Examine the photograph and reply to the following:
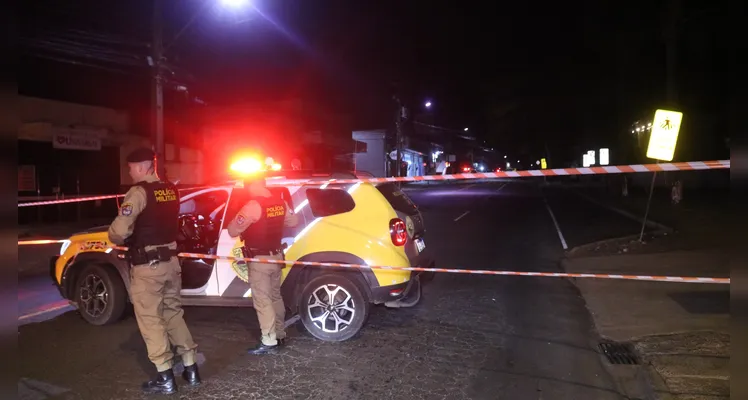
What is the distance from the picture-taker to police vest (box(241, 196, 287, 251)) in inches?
193

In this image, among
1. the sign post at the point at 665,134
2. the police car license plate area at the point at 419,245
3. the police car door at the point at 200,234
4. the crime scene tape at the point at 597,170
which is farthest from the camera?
the sign post at the point at 665,134

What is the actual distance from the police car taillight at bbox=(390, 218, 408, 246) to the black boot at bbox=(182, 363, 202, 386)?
219cm

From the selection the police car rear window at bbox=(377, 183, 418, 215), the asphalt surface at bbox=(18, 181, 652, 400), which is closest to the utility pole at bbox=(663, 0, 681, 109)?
the asphalt surface at bbox=(18, 181, 652, 400)

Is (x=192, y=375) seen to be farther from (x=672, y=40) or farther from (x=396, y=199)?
(x=672, y=40)

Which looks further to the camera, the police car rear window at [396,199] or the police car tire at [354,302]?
the police car rear window at [396,199]

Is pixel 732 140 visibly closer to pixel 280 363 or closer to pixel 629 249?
pixel 280 363

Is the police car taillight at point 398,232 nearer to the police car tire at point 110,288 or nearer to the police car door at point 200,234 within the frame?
the police car door at point 200,234

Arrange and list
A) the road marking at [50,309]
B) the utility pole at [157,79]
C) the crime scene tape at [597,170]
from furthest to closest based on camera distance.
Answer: the utility pole at [157,79]
the road marking at [50,309]
the crime scene tape at [597,170]

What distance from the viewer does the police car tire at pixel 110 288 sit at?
571cm

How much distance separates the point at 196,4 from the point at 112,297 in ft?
34.8

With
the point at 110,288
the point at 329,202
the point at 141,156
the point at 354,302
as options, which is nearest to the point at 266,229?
the point at 329,202

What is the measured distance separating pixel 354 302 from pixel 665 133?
9.81 metres

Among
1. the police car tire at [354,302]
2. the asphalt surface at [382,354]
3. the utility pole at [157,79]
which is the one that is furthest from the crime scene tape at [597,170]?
the utility pole at [157,79]

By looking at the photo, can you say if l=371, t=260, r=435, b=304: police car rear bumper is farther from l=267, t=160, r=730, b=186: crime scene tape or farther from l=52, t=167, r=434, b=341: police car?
l=267, t=160, r=730, b=186: crime scene tape
